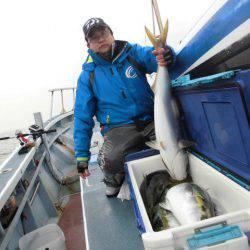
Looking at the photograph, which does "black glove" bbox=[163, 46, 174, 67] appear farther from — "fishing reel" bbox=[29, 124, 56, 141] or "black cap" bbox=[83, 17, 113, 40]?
"fishing reel" bbox=[29, 124, 56, 141]

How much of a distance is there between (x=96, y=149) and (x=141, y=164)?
252 centimetres

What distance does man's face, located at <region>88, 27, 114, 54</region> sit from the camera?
9.03ft

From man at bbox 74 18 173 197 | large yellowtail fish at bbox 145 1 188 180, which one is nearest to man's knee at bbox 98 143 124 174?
man at bbox 74 18 173 197

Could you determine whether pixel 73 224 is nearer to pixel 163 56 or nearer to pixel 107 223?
pixel 107 223

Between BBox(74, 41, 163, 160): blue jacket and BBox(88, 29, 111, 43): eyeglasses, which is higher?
BBox(88, 29, 111, 43): eyeglasses

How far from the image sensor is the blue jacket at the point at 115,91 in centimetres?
279

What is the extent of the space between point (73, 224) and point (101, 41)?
252cm

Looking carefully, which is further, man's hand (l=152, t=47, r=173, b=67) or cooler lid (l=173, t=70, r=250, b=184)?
man's hand (l=152, t=47, r=173, b=67)

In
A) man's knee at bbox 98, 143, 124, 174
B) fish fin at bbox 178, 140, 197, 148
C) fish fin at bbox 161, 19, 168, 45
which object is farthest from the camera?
man's knee at bbox 98, 143, 124, 174

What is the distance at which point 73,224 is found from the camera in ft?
13.1

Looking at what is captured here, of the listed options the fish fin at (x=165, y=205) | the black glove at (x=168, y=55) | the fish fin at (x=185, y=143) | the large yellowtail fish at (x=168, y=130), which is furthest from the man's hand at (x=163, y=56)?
the fish fin at (x=165, y=205)

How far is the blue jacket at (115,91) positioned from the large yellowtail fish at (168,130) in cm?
55

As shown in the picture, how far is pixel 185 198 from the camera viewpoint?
5.54ft

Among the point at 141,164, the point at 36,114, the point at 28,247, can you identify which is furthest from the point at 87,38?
the point at 36,114
